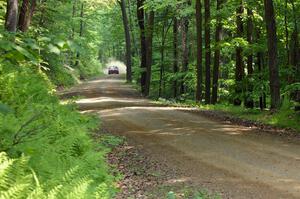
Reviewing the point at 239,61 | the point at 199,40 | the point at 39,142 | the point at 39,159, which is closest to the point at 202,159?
the point at 39,142

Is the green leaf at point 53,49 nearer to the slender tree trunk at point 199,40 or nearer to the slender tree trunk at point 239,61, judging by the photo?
the slender tree trunk at point 239,61

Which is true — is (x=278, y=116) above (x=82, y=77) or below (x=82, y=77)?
below

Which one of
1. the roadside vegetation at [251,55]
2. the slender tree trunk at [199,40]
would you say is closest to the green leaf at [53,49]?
the roadside vegetation at [251,55]

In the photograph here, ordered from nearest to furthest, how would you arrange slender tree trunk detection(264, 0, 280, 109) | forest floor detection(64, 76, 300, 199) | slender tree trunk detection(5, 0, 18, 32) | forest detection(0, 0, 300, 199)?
forest detection(0, 0, 300, 199) < forest floor detection(64, 76, 300, 199) < slender tree trunk detection(5, 0, 18, 32) < slender tree trunk detection(264, 0, 280, 109)

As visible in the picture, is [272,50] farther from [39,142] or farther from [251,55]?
[39,142]

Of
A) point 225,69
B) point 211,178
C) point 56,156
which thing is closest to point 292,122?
point 211,178

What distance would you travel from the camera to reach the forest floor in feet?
28.0

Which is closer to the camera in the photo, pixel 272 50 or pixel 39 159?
pixel 39 159

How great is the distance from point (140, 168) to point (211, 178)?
1.73 metres

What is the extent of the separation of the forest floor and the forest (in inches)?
27.5

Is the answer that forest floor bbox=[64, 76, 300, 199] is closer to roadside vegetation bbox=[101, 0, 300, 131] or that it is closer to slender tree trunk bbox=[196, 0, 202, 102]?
roadside vegetation bbox=[101, 0, 300, 131]

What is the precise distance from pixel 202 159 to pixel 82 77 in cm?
5018

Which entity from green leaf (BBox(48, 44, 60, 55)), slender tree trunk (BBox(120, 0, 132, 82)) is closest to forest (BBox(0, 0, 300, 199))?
green leaf (BBox(48, 44, 60, 55))

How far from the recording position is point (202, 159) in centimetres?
1099
